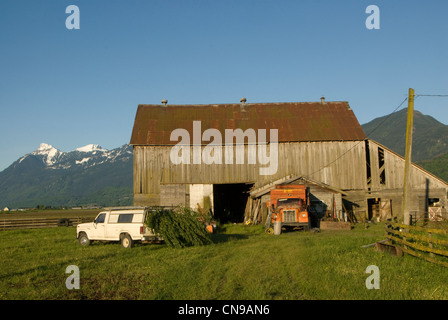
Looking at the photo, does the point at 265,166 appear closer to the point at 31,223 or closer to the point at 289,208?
the point at 289,208

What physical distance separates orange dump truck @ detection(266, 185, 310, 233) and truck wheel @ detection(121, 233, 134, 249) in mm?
9869

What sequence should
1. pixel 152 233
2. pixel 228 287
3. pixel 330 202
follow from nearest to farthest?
pixel 228 287 → pixel 152 233 → pixel 330 202

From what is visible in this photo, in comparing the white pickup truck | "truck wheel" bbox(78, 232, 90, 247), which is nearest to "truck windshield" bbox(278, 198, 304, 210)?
the white pickup truck

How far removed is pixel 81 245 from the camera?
20.2m

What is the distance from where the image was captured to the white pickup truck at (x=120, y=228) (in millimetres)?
18719

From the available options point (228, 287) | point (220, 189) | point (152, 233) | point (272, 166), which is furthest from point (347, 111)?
point (228, 287)

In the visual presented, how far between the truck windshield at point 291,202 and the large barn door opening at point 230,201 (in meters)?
9.64

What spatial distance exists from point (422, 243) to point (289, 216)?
10693mm

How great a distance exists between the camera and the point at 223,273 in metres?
12.2

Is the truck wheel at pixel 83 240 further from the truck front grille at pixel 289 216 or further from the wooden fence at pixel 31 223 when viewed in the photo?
the wooden fence at pixel 31 223

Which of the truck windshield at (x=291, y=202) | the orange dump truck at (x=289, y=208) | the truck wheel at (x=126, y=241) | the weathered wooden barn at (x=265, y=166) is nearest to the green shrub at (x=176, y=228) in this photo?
the truck wheel at (x=126, y=241)
